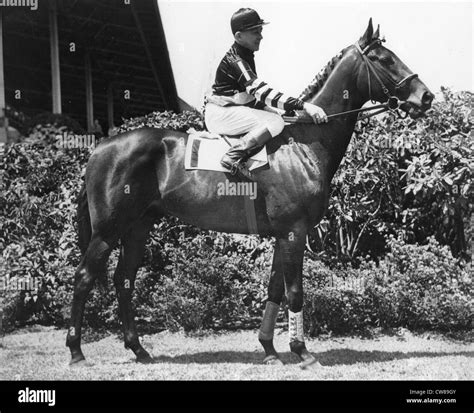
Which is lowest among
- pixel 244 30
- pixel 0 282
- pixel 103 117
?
pixel 0 282

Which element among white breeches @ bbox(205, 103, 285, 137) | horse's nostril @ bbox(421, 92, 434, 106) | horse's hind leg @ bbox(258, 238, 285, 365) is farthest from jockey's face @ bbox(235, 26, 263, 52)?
horse's hind leg @ bbox(258, 238, 285, 365)

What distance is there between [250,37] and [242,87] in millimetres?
439

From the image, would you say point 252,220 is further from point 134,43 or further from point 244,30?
point 134,43

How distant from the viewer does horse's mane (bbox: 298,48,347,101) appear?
5465 millimetres

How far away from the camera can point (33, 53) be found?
14.8m

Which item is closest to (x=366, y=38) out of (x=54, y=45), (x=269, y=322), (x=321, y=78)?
(x=321, y=78)

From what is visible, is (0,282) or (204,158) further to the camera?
(0,282)

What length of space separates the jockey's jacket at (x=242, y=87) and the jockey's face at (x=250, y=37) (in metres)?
0.04

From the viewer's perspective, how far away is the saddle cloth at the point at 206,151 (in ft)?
17.8

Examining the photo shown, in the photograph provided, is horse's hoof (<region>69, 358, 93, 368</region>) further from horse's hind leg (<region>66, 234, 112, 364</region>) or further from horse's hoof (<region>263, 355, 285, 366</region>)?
horse's hoof (<region>263, 355, 285, 366</region>)

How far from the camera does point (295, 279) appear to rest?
17.1ft

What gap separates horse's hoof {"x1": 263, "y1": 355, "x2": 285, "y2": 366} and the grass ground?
0.09 meters
